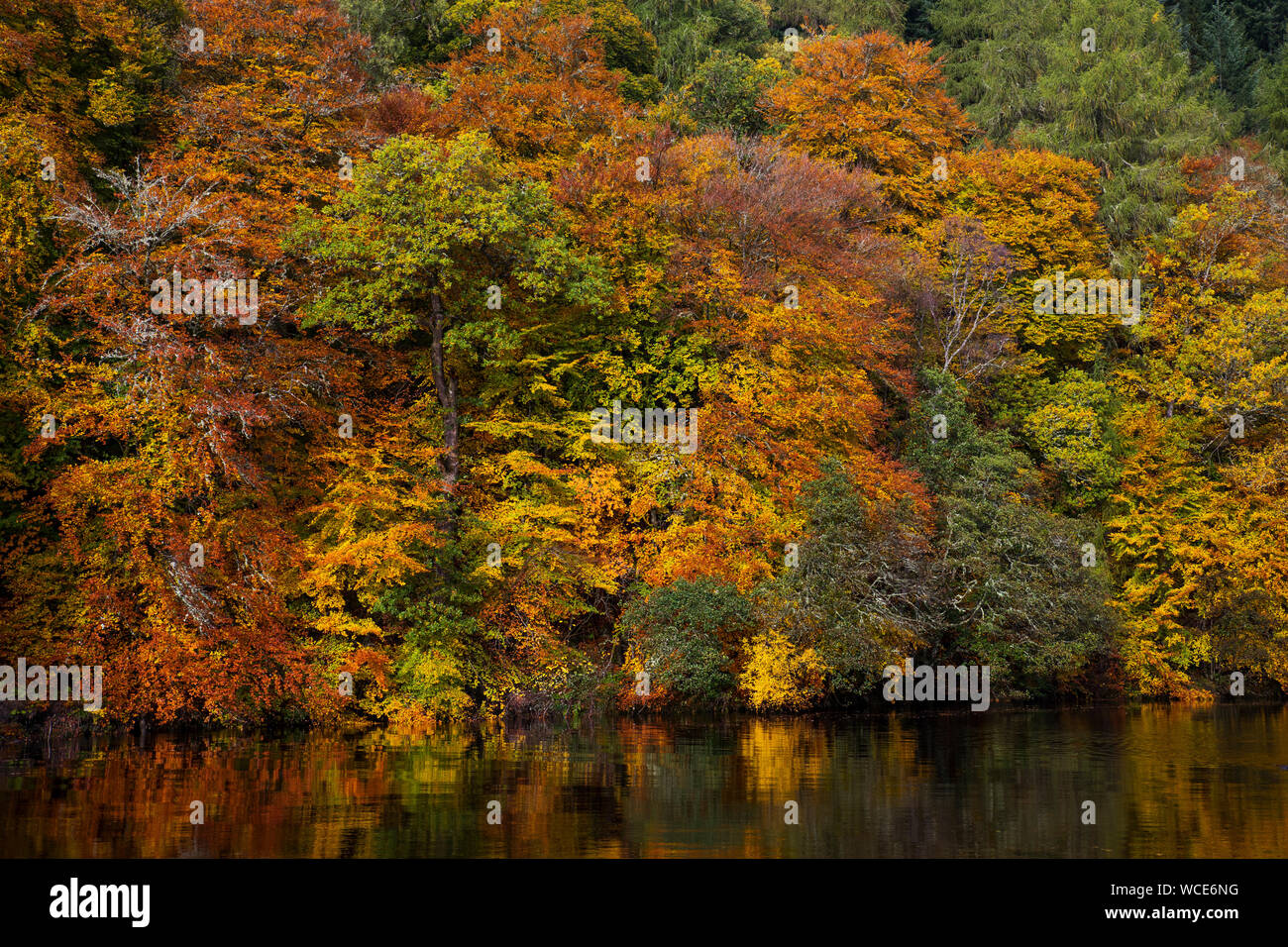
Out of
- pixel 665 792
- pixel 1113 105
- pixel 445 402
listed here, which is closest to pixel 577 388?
pixel 445 402

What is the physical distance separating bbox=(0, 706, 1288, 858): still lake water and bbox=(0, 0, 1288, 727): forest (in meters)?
3.88

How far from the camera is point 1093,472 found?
41750 mm

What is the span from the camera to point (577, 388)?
1447 inches

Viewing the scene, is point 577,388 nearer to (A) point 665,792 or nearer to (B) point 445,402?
(B) point 445,402

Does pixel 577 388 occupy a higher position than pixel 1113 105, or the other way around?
pixel 1113 105

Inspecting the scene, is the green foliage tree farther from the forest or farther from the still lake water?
the still lake water

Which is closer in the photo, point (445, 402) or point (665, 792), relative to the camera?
point (665, 792)

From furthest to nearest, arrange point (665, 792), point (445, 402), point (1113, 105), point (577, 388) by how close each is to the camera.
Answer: point (1113, 105) → point (577, 388) → point (445, 402) → point (665, 792)

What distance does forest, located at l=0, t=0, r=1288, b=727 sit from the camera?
2828cm

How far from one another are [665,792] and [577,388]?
1921 centimetres

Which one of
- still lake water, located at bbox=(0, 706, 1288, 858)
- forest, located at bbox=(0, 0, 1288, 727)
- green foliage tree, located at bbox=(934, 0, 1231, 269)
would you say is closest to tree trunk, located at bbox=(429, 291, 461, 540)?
forest, located at bbox=(0, 0, 1288, 727)

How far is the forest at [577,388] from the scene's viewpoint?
28.3m

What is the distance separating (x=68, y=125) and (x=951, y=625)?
26.0 meters
